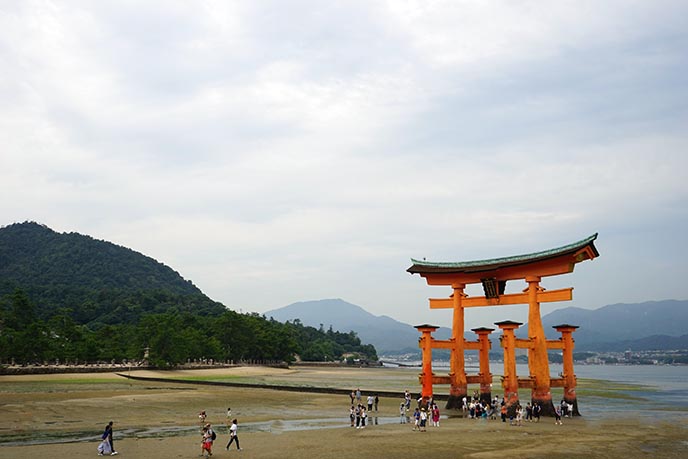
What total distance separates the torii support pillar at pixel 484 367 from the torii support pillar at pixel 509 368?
4330mm

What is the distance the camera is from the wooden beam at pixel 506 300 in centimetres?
3509

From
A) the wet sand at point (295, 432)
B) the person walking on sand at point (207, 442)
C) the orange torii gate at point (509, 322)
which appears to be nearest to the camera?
the person walking on sand at point (207, 442)

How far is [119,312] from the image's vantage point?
6206 inches

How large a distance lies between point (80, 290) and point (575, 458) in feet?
611

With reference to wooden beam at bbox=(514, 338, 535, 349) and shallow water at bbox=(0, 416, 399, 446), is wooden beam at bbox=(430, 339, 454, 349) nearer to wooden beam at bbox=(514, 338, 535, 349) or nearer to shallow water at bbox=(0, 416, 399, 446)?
wooden beam at bbox=(514, 338, 535, 349)

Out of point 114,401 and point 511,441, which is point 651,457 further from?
point 114,401

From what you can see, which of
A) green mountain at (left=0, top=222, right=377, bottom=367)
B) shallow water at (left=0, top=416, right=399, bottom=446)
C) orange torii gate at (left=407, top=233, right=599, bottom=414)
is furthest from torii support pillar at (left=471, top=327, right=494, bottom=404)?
green mountain at (left=0, top=222, right=377, bottom=367)

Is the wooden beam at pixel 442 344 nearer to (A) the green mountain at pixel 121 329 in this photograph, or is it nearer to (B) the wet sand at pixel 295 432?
(B) the wet sand at pixel 295 432

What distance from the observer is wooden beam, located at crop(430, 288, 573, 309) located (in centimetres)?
3509

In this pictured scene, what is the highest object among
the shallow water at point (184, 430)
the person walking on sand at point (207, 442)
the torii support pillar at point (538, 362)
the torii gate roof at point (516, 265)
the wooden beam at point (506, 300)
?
the torii gate roof at point (516, 265)

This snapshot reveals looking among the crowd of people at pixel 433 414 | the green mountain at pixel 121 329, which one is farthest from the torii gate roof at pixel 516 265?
the green mountain at pixel 121 329

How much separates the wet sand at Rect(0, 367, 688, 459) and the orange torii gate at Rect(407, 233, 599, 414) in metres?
2.72

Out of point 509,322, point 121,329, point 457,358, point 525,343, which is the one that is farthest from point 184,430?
point 121,329

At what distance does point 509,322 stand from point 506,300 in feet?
12.4
